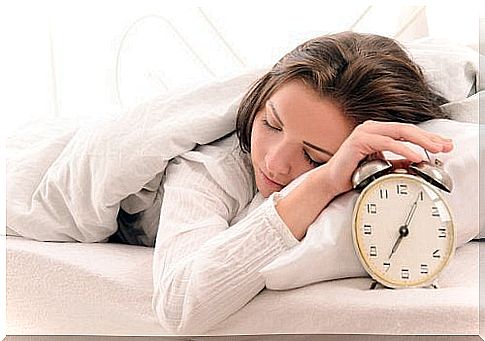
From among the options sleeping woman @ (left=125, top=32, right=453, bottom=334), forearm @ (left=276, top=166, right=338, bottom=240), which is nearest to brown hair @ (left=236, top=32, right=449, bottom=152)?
sleeping woman @ (left=125, top=32, right=453, bottom=334)

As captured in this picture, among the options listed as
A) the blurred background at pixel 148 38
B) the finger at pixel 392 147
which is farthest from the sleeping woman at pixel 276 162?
the blurred background at pixel 148 38

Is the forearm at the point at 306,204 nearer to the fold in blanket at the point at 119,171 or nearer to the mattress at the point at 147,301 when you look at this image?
the mattress at the point at 147,301

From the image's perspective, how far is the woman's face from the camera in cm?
83

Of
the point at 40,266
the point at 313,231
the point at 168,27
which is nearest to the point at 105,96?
the point at 168,27

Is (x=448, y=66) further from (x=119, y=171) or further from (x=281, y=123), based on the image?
(x=119, y=171)

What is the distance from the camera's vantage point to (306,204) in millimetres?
758

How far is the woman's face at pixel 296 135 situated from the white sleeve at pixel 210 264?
7 cm

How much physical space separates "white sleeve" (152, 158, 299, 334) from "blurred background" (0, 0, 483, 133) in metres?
0.30

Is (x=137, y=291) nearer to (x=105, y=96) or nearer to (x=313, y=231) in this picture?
(x=313, y=231)

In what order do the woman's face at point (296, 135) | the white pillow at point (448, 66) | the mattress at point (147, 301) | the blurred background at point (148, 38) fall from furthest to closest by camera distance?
1. the blurred background at point (148, 38)
2. the white pillow at point (448, 66)
3. the woman's face at point (296, 135)
4. the mattress at point (147, 301)

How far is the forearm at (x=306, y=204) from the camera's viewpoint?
2.48ft

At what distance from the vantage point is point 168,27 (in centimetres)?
112

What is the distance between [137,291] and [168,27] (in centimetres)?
41

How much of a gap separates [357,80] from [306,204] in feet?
0.49
